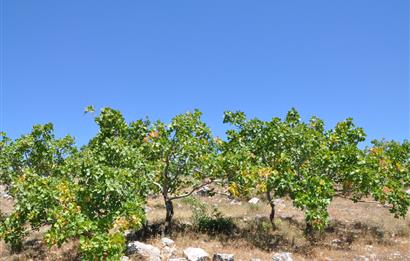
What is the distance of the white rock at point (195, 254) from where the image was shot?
1361 cm

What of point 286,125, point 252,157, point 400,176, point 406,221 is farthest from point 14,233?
point 406,221

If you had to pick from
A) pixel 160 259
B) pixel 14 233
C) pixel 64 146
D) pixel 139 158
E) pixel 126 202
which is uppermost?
pixel 64 146

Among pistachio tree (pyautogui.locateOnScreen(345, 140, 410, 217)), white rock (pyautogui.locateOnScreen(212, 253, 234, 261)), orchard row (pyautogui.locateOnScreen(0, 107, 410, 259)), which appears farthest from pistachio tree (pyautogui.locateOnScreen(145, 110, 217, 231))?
pistachio tree (pyautogui.locateOnScreen(345, 140, 410, 217))

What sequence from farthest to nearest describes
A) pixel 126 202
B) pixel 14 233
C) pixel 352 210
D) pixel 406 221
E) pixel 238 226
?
1. pixel 352 210
2. pixel 406 221
3. pixel 238 226
4. pixel 14 233
5. pixel 126 202

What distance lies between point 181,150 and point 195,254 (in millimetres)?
3692

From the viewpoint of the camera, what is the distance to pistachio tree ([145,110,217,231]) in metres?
15.0

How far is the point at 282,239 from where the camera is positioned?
17.0m

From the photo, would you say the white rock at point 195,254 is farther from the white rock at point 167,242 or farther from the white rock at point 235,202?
the white rock at point 235,202

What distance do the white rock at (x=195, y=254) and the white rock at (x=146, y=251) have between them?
96 centimetres

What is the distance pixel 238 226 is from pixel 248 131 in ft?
14.5

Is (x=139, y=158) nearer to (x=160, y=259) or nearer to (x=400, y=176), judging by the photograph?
(x=160, y=259)

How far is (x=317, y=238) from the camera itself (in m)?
17.5

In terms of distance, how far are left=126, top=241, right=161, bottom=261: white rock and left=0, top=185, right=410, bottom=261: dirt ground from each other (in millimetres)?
975

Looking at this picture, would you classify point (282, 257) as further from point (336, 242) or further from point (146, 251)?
point (146, 251)
